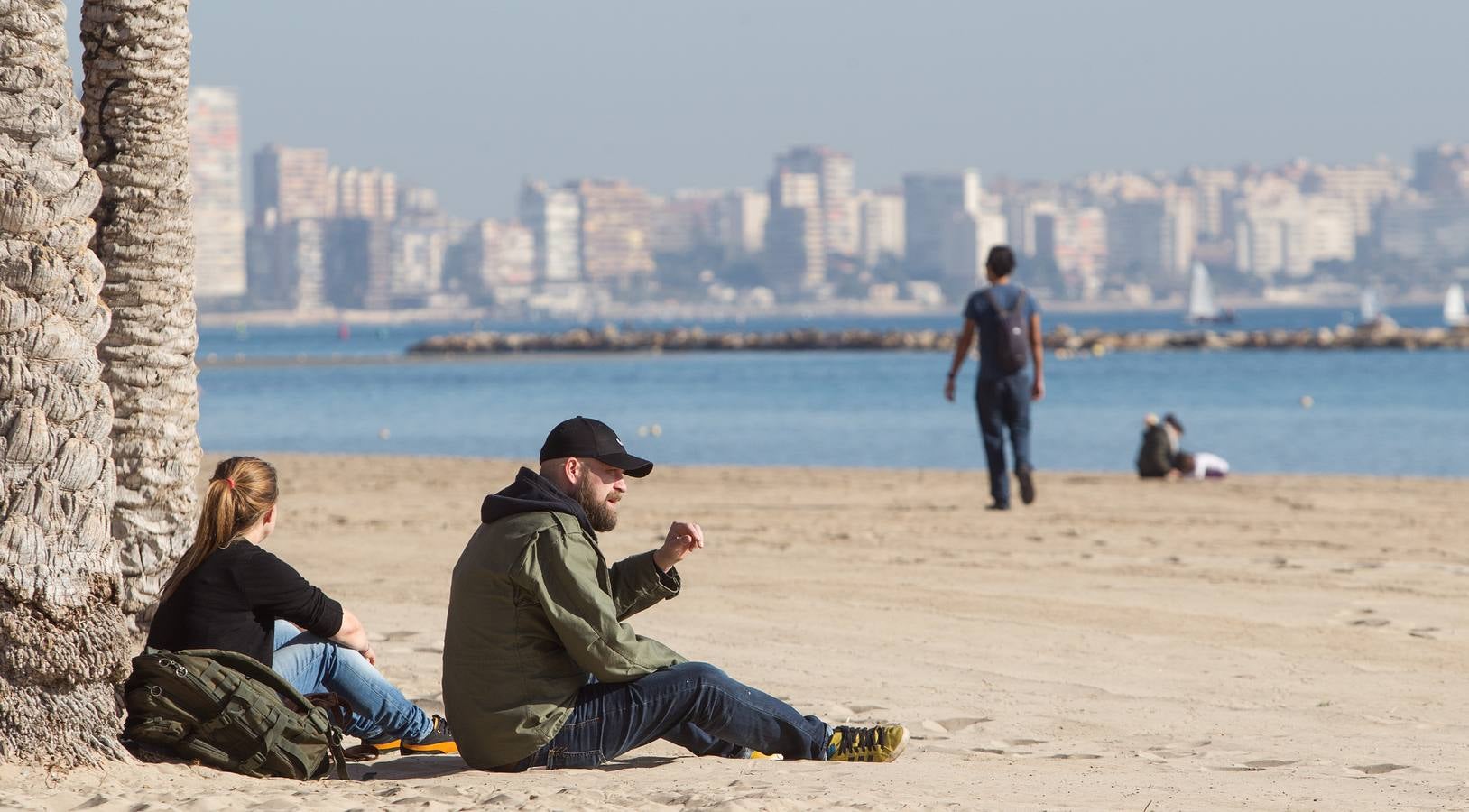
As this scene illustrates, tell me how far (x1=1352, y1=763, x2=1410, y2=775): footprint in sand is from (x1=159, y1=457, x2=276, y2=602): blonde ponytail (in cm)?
351

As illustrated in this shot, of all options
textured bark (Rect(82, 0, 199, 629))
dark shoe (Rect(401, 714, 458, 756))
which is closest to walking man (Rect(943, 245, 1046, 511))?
textured bark (Rect(82, 0, 199, 629))

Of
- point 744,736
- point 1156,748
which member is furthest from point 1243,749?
point 744,736

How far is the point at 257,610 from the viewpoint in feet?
17.2

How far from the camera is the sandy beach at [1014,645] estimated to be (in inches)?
194

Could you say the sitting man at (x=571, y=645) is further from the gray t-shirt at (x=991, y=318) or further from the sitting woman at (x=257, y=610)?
the gray t-shirt at (x=991, y=318)

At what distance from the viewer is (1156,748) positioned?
228 inches

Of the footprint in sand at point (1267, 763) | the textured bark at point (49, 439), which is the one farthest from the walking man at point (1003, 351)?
the textured bark at point (49, 439)

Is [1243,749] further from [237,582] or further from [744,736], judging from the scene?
[237,582]

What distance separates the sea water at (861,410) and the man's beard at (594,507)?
58.7 ft

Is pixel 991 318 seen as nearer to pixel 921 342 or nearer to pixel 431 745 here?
pixel 431 745

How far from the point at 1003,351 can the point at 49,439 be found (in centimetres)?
849

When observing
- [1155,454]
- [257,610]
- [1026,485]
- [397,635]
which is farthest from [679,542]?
[1155,454]

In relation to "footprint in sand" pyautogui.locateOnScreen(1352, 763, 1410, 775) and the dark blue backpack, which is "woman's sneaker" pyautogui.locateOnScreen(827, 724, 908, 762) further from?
the dark blue backpack

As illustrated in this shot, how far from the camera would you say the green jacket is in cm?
484
